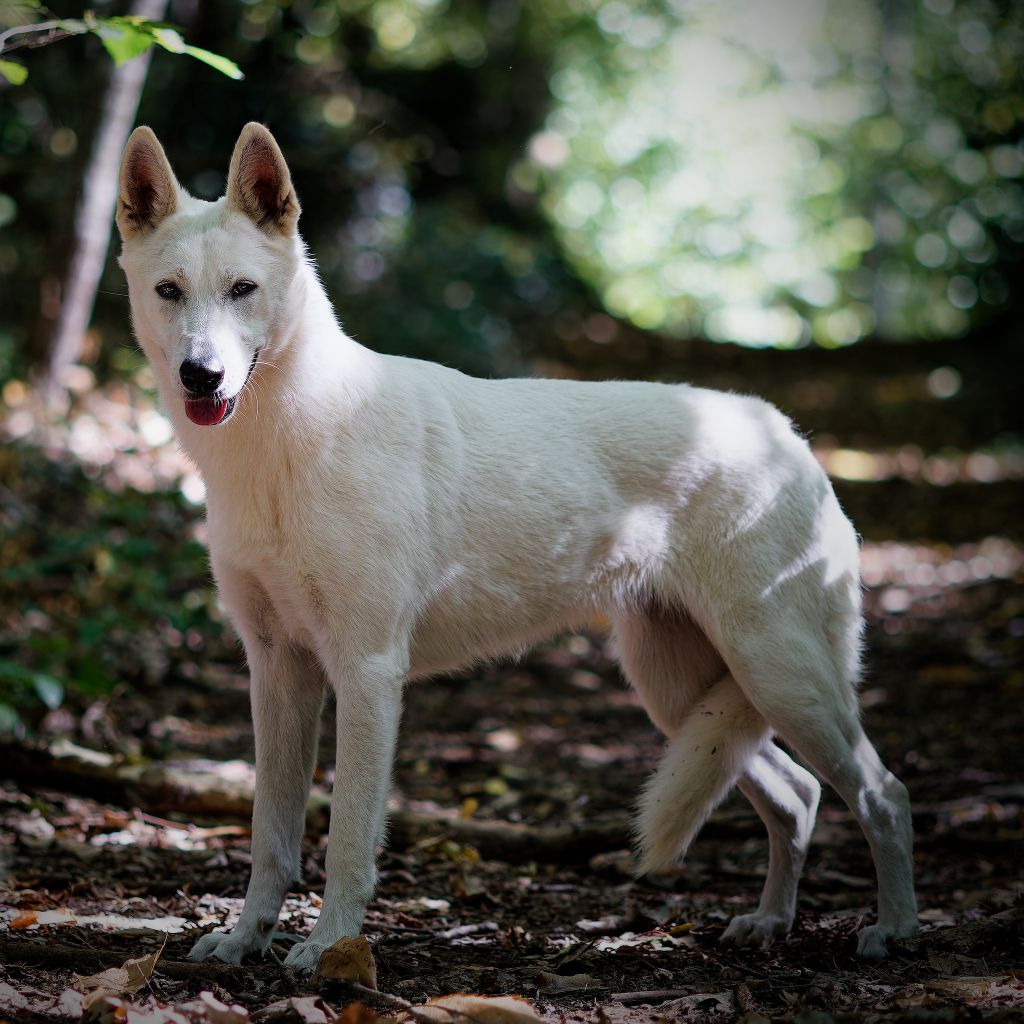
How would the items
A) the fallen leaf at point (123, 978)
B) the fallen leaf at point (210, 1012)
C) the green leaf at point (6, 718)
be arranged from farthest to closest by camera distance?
the green leaf at point (6, 718)
the fallen leaf at point (123, 978)
the fallen leaf at point (210, 1012)

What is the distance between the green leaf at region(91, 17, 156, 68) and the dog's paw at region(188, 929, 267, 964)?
2410mm

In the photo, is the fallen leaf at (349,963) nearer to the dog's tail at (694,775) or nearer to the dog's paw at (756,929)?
the dog's tail at (694,775)

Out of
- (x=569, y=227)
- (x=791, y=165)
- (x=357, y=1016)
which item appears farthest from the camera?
(x=791, y=165)

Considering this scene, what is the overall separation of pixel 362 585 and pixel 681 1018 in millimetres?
1422

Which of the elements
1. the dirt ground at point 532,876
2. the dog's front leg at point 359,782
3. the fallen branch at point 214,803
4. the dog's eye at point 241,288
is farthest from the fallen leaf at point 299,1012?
the dog's eye at point 241,288

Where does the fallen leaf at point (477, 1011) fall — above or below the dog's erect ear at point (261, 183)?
below

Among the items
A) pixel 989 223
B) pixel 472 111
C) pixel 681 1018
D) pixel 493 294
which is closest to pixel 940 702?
pixel 681 1018

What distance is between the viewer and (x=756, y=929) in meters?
3.64

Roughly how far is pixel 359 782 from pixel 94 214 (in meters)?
5.56

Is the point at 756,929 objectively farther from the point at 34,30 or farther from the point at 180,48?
the point at 34,30

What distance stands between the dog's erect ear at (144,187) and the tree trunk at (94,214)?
436 centimetres

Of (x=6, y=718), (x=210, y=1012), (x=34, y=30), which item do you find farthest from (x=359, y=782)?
(x=34, y=30)

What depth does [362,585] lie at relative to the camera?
10.5ft

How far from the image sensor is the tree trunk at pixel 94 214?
7.30 metres
